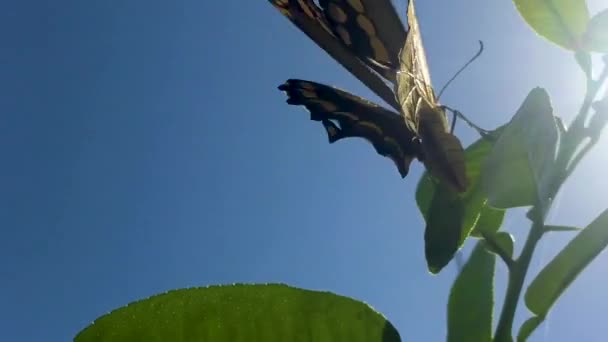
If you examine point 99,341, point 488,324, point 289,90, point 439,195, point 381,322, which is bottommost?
point 488,324

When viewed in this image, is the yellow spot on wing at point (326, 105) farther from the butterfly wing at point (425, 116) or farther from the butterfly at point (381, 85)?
the butterfly wing at point (425, 116)

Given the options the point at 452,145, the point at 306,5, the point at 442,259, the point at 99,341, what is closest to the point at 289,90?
the point at 306,5

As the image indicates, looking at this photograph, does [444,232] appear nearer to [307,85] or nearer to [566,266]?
[566,266]

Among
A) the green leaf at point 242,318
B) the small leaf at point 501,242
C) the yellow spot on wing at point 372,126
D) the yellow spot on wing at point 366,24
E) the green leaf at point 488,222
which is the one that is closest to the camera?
the green leaf at point 242,318

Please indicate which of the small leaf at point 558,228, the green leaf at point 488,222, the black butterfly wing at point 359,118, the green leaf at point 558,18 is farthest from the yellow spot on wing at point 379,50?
the small leaf at point 558,228

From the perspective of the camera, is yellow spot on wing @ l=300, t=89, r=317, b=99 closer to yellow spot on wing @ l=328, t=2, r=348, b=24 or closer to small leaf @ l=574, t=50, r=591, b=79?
yellow spot on wing @ l=328, t=2, r=348, b=24

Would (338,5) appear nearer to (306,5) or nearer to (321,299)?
(306,5)

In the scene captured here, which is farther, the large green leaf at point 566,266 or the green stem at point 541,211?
the large green leaf at point 566,266
